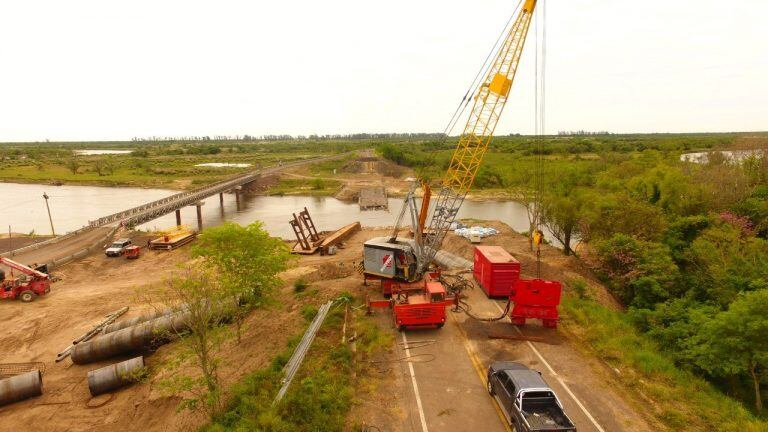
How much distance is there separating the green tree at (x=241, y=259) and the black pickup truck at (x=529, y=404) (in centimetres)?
1268

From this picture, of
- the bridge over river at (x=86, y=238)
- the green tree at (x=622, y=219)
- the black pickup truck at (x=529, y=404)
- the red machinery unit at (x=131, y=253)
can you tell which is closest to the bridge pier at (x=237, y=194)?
the bridge over river at (x=86, y=238)

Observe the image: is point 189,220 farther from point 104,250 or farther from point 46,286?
point 46,286

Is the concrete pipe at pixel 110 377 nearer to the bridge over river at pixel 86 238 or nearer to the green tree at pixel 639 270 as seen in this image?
the bridge over river at pixel 86 238

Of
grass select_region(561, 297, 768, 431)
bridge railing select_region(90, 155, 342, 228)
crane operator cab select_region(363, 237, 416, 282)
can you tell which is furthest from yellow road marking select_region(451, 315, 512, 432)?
bridge railing select_region(90, 155, 342, 228)

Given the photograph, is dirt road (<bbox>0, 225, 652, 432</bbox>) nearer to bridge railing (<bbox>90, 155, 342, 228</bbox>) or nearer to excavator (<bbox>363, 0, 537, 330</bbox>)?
excavator (<bbox>363, 0, 537, 330</bbox>)

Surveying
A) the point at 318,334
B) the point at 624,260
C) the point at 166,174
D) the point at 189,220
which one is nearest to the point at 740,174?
the point at 624,260

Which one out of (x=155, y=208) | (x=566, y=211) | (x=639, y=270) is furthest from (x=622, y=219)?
(x=155, y=208)

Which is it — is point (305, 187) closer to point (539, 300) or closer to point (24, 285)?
point (24, 285)

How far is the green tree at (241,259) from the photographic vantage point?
67.5ft

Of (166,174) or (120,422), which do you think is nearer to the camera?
(120,422)

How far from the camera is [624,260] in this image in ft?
89.2

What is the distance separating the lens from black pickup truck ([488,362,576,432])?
11.9 meters

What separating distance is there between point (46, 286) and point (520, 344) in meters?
34.2

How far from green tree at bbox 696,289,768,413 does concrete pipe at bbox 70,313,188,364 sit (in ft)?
78.6
